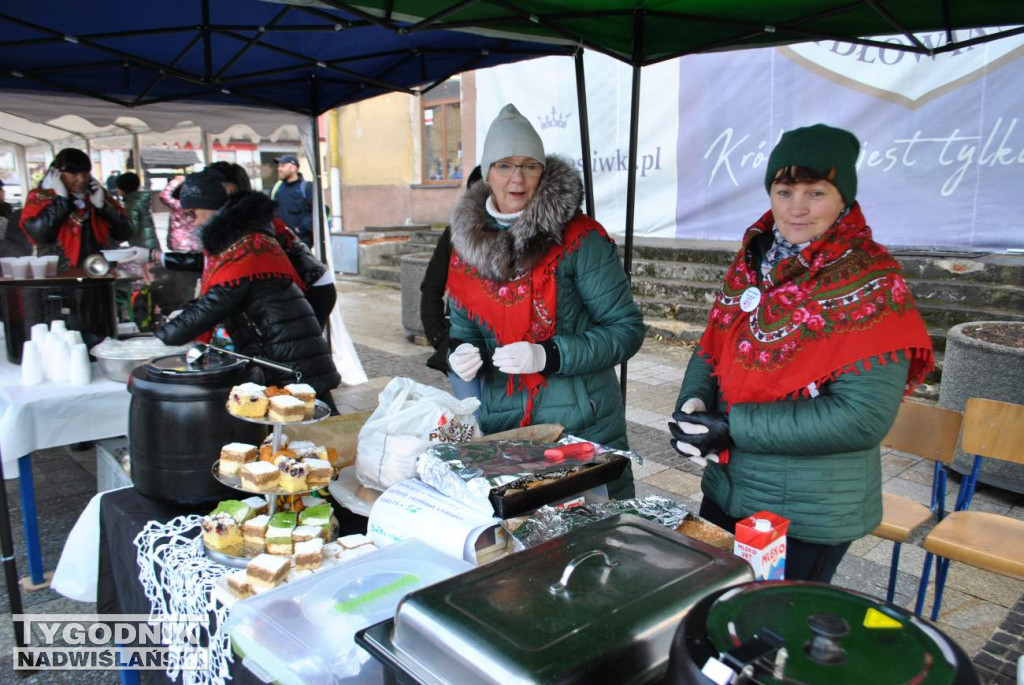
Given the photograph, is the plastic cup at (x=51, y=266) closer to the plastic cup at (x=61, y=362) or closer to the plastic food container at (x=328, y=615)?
the plastic cup at (x=61, y=362)

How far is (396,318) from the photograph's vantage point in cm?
946

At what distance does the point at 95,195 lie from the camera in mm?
5516

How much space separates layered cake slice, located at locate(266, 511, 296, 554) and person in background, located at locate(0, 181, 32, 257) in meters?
9.42

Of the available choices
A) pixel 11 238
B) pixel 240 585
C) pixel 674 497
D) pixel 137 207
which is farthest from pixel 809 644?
pixel 11 238

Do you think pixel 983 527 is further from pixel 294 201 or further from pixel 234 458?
pixel 294 201

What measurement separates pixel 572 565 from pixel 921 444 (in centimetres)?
240

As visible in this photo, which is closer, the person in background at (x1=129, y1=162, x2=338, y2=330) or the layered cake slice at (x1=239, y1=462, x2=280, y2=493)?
the layered cake slice at (x1=239, y1=462, x2=280, y2=493)

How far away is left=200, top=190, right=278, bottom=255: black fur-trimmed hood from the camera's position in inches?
127

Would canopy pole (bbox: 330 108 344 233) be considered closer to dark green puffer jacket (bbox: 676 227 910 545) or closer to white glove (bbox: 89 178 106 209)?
white glove (bbox: 89 178 106 209)

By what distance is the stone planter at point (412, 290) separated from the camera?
7762 millimetres

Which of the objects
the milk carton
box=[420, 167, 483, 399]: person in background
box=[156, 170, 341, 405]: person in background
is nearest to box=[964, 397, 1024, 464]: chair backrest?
the milk carton

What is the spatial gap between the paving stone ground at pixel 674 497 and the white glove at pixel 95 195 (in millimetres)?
1974

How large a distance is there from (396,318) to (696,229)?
4.16 meters

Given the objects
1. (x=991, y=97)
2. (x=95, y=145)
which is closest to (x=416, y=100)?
(x=95, y=145)
